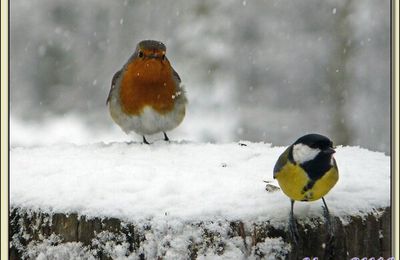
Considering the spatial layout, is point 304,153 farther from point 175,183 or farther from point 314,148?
point 175,183

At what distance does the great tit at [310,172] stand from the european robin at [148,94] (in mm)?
1900

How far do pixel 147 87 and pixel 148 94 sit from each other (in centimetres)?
6

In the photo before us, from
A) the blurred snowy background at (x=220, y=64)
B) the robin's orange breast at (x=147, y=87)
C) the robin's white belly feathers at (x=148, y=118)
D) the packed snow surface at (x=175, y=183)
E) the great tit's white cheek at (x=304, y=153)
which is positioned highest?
the blurred snowy background at (x=220, y=64)

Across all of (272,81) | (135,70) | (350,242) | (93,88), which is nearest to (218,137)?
(272,81)

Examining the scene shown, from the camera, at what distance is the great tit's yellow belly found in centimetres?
303

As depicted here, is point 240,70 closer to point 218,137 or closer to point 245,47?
point 245,47

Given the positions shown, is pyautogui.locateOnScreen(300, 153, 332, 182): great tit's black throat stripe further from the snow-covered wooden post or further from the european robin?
the european robin

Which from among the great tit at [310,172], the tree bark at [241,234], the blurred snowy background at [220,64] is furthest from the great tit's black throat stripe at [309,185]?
the blurred snowy background at [220,64]

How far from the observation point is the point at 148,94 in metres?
4.78

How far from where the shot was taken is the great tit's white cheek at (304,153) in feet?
10.1

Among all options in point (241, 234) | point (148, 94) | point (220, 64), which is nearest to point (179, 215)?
point (241, 234)

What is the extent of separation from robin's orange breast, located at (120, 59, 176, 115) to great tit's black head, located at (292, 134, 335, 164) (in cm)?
191

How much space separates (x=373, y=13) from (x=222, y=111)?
114 inches

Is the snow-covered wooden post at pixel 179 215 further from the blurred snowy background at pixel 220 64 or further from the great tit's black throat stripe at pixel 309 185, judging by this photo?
the blurred snowy background at pixel 220 64
